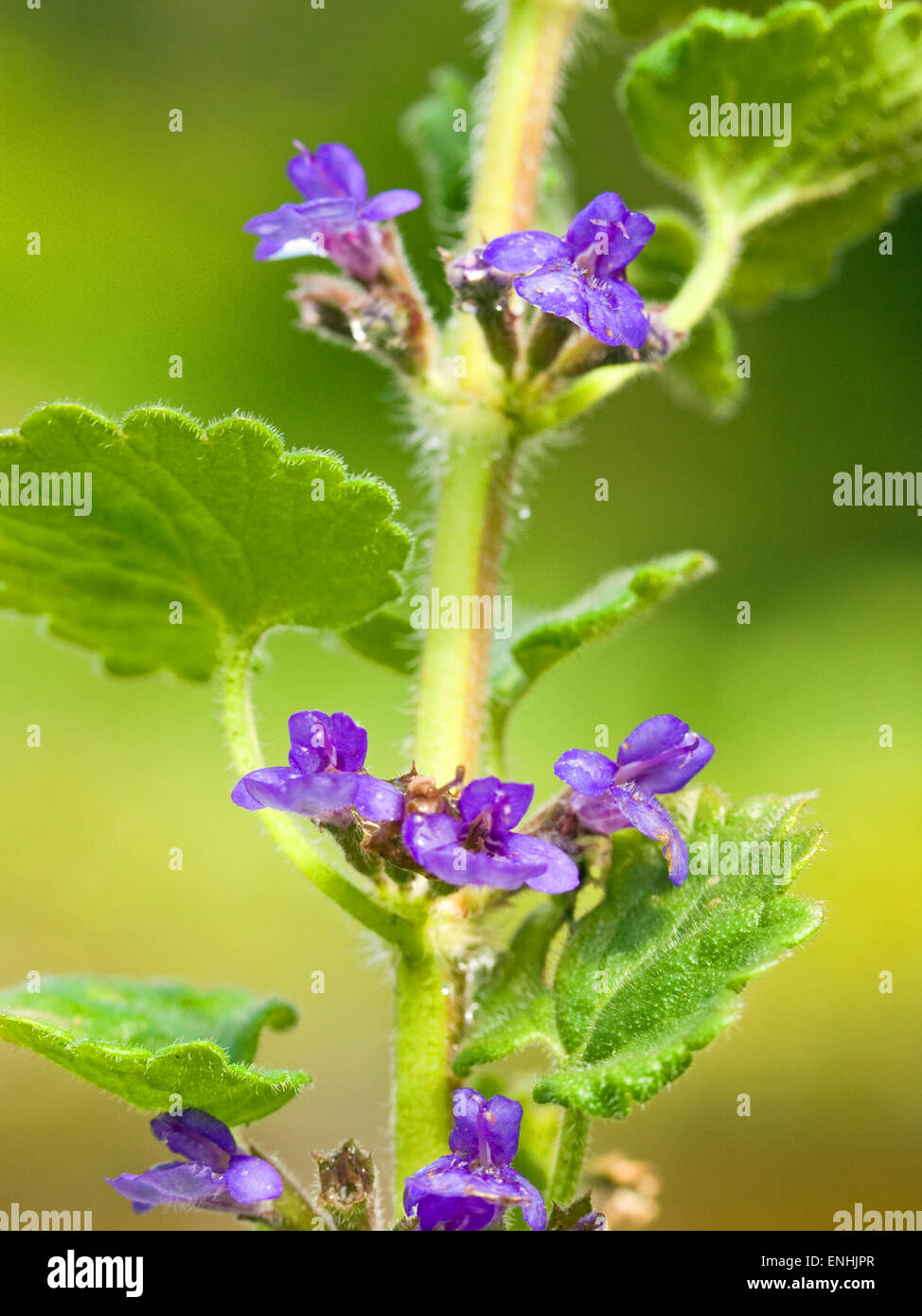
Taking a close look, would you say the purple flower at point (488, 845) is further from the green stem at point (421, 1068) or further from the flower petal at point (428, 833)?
the green stem at point (421, 1068)

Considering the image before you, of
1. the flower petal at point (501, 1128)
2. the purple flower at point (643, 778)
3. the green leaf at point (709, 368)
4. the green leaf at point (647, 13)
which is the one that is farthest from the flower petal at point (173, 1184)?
the green leaf at point (647, 13)

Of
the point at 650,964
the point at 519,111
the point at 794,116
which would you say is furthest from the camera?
the point at 794,116

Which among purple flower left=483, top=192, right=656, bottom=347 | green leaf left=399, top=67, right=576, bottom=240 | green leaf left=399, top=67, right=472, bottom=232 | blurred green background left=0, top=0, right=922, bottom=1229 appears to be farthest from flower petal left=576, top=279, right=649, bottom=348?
blurred green background left=0, top=0, right=922, bottom=1229

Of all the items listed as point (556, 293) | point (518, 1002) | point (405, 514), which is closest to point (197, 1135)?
point (518, 1002)

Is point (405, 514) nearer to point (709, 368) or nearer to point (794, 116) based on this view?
point (709, 368)

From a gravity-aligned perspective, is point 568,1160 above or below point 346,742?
below

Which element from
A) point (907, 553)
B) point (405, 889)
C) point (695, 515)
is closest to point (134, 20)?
point (695, 515)
